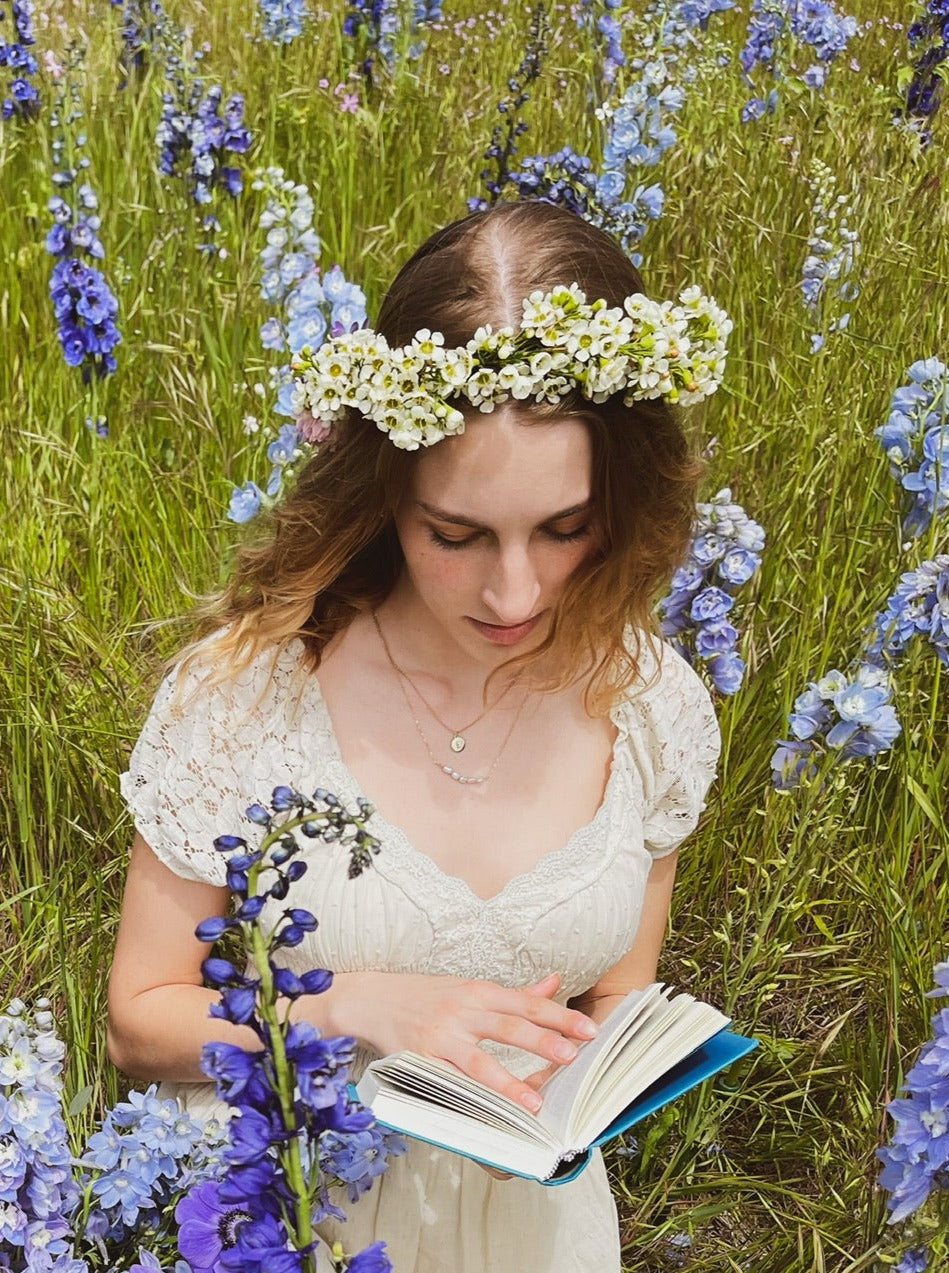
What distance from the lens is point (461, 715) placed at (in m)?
1.79

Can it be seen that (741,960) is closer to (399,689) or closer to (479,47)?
(399,689)

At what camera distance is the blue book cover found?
1.22 m

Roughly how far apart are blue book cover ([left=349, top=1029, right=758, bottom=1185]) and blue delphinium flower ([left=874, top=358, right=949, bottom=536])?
0.85 metres

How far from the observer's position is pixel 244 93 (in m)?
4.00

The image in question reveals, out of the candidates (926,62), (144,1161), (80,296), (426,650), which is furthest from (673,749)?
(926,62)

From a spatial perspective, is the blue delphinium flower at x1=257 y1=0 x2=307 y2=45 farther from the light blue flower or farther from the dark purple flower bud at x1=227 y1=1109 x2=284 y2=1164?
the dark purple flower bud at x1=227 y1=1109 x2=284 y2=1164

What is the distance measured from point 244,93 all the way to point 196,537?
77.5 inches

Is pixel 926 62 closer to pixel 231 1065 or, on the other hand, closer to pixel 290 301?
pixel 290 301

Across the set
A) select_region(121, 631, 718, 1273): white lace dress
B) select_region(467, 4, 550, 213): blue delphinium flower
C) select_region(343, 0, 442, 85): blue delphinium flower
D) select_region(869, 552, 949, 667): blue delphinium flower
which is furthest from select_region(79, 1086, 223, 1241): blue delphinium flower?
select_region(343, 0, 442, 85): blue delphinium flower

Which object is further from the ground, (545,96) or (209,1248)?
(545,96)

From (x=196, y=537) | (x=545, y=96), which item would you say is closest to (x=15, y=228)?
(x=196, y=537)

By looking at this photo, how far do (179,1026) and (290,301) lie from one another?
1235 millimetres

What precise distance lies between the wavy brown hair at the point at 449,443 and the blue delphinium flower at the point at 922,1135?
24.4 inches

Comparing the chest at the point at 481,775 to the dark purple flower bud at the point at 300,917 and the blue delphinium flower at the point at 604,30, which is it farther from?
the blue delphinium flower at the point at 604,30
